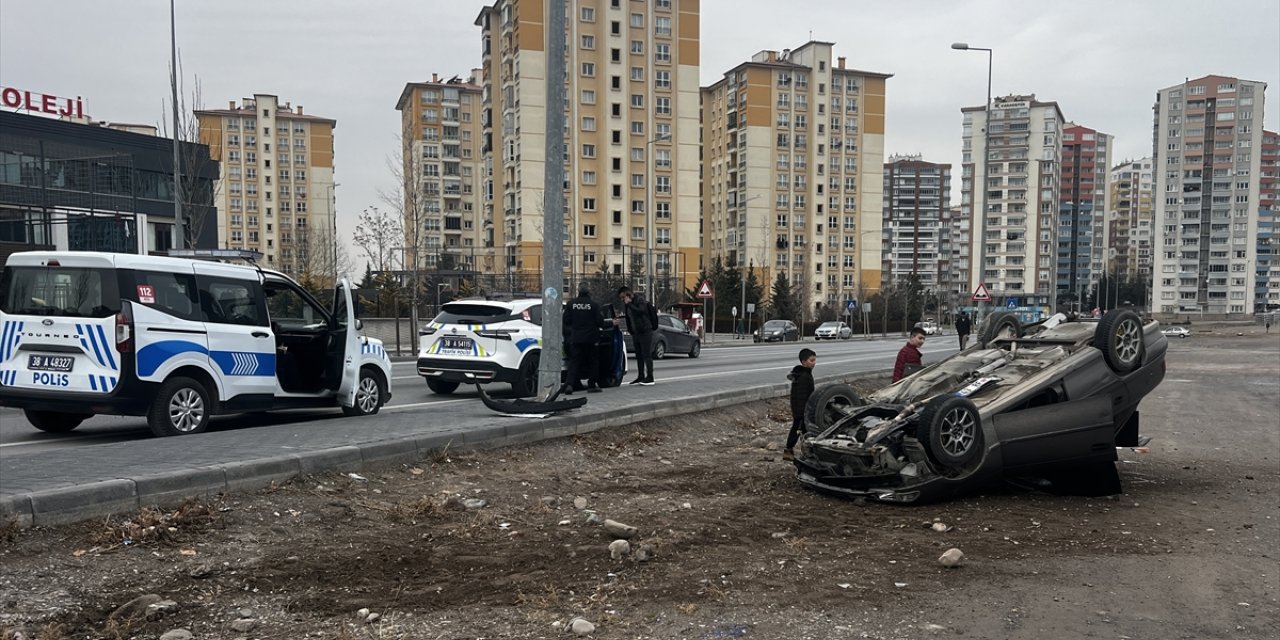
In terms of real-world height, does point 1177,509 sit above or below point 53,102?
below

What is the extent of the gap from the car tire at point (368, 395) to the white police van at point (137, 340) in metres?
0.88

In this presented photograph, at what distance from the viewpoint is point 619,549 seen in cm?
543

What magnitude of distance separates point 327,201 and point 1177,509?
11682cm

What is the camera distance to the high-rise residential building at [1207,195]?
11594 centimetres

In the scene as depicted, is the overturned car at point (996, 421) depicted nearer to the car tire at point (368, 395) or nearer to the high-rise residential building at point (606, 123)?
the car tire at point (368, 395)

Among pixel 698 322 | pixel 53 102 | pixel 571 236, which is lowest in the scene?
pixel 698 322

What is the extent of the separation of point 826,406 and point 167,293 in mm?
6769

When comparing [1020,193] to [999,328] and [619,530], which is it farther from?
[619,530]

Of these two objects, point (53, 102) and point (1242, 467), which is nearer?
point (1242, 467)

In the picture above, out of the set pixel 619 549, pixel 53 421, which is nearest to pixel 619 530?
pixel 619 549

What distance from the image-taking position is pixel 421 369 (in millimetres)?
13445

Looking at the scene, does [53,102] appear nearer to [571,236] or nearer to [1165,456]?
[571,236]

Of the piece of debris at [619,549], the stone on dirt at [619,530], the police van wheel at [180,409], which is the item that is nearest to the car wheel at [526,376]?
the police van wheel at [180,409]

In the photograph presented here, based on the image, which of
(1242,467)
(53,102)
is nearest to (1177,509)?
(1242,467)
